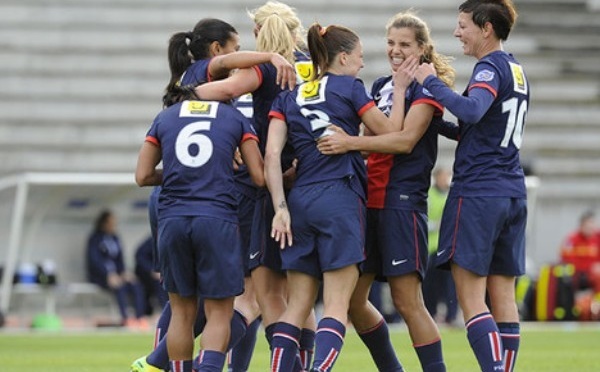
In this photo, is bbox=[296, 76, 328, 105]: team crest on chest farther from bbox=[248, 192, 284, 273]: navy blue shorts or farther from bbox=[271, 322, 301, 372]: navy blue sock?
bbox=[271, 322, 301, 372]: navy blue sock

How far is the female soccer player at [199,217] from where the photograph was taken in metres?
7.55

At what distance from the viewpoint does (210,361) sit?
24.7ft

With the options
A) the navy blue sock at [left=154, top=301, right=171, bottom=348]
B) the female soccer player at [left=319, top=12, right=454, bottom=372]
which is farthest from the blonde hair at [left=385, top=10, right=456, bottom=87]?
→ the navy blue sock at [left=154, top=301, right=171, bottom=348]

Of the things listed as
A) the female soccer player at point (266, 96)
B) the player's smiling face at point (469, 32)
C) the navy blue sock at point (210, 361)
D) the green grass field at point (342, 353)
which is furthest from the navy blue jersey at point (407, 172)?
the green grass field at point (342, 353)

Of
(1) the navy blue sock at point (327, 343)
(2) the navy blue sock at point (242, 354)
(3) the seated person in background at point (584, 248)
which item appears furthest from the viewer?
(3) the seated person in background at point (584, 248)

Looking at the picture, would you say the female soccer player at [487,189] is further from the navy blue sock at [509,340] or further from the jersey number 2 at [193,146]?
the jersey number 2 at [193,146]

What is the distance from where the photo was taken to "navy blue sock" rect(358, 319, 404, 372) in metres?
8.19

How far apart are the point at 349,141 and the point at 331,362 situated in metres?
1.15

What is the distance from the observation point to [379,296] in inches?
674

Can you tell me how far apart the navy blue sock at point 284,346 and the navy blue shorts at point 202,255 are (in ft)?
0.96

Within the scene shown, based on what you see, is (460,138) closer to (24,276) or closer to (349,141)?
(349,141)

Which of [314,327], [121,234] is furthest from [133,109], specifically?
[314,327]

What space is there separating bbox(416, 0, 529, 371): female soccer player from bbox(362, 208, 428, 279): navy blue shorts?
0.14 m

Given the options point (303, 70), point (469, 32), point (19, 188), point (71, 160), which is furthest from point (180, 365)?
point (71, 160)
